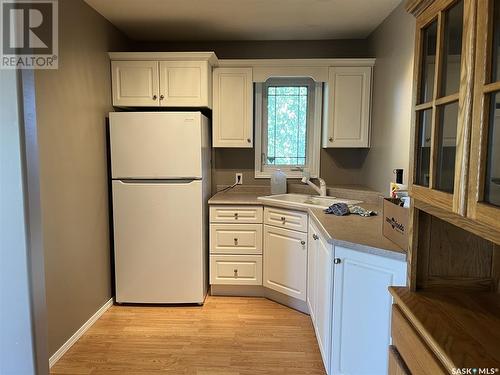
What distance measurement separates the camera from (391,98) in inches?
103

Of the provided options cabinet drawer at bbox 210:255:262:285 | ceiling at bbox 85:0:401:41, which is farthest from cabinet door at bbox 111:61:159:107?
cabinet drawer at bbox 210:255:262:285

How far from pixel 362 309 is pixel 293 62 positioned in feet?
7.42

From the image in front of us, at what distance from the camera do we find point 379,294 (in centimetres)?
153

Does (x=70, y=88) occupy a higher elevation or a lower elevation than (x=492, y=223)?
higher

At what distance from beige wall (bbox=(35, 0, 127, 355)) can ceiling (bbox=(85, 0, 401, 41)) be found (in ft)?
0.95

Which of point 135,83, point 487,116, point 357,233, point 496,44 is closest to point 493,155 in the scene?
point 487,116

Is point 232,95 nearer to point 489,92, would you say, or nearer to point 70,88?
point 70,88

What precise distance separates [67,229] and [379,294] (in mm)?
1951

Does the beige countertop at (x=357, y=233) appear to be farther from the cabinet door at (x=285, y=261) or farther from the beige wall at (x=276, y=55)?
the beige wall at (x=276, y=55)

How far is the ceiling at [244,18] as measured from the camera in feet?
8.01

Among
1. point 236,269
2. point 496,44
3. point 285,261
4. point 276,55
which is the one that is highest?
point 276,55

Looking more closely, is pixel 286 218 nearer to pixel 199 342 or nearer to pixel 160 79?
pixel 199 342

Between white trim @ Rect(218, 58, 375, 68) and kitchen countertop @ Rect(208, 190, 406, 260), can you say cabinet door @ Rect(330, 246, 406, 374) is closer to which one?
kitchen countertop @ Rect(208, 190, 406, 260)

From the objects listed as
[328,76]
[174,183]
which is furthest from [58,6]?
[328,76]
